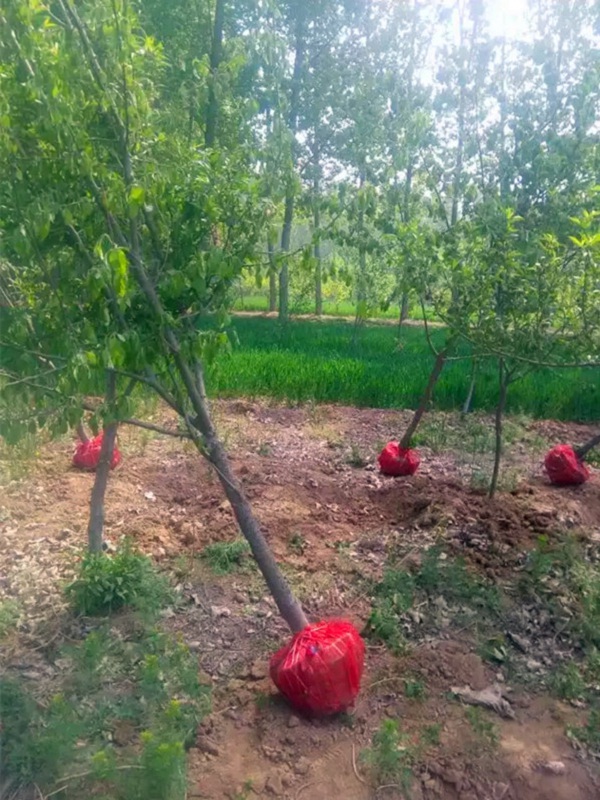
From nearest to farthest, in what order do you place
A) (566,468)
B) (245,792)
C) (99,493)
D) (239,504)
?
(245,792), (239,504), (99,493), (566,468)

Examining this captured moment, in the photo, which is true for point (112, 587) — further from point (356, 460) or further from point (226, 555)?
point (356, 460)

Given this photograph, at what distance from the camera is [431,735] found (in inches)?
110

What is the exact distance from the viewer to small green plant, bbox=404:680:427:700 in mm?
3016

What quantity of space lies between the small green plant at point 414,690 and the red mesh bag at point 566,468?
8.77ft

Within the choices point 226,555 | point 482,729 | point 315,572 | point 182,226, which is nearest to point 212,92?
point 182,226

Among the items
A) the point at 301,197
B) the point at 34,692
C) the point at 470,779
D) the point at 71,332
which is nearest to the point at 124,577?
the point at 34,692

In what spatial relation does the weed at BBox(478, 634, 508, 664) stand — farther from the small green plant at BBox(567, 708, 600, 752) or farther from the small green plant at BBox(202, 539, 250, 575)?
the small green plant at BBox(202, 539, 250, 575)

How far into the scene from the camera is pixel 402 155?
508 centimetres

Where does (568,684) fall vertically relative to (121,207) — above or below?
below

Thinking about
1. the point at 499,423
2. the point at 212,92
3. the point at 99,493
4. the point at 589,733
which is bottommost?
the point at 589,733

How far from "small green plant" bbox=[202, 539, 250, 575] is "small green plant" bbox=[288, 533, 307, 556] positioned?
28cm

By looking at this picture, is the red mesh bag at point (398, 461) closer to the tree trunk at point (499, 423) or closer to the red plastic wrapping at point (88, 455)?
the tree trunk at point (499, 423)

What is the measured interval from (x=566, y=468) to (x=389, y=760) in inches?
126

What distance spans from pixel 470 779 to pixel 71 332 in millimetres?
2147
